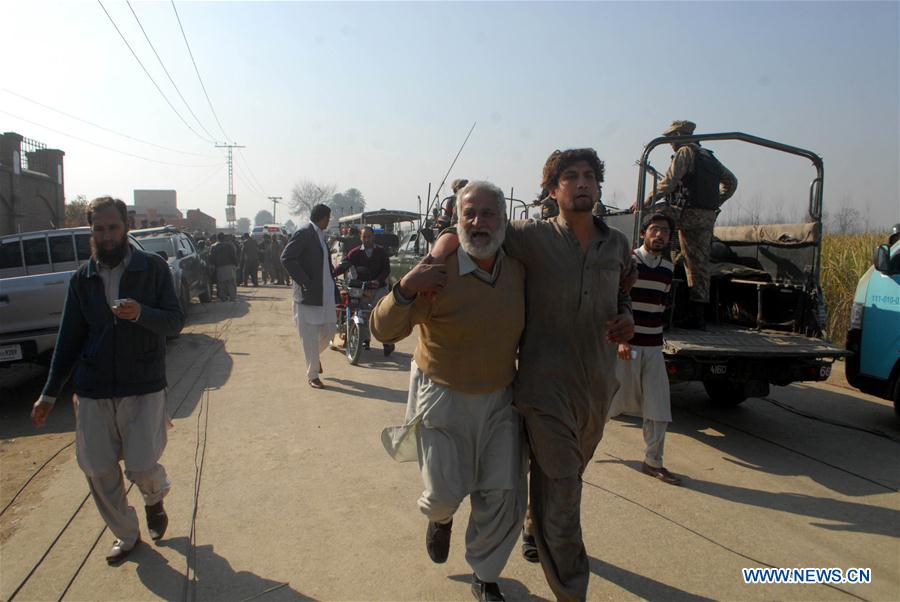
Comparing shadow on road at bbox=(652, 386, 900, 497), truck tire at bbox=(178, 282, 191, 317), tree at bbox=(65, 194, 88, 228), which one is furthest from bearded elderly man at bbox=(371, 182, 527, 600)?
tree at bbox=(65, 194, 88, 228)

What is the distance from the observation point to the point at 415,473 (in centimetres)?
454

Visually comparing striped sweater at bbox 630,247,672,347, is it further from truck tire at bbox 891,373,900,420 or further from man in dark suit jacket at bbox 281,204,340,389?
man in dark suit jacket at bbox 281,204,340,389

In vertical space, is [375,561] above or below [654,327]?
below

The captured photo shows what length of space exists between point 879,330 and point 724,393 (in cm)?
158

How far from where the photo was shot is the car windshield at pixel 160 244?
41.6 feet

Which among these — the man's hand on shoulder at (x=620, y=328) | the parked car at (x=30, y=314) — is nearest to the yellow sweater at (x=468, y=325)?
the man's hand on shoulder at (x=620, y=328)

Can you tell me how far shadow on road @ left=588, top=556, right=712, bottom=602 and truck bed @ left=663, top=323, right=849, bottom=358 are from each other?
8.19 ft

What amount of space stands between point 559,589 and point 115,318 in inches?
104

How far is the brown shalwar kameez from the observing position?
9.00ft

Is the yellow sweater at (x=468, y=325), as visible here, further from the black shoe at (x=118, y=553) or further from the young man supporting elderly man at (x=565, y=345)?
the black shoe at (x=118, y=553)

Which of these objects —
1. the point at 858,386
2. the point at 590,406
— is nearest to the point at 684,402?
the point at 858,386

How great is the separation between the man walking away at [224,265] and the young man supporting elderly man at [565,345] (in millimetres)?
14243

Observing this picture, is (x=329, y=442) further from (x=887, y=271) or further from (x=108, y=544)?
(x=887, y=271)

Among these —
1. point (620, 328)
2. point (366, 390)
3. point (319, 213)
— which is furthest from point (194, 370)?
point (620, 328)
